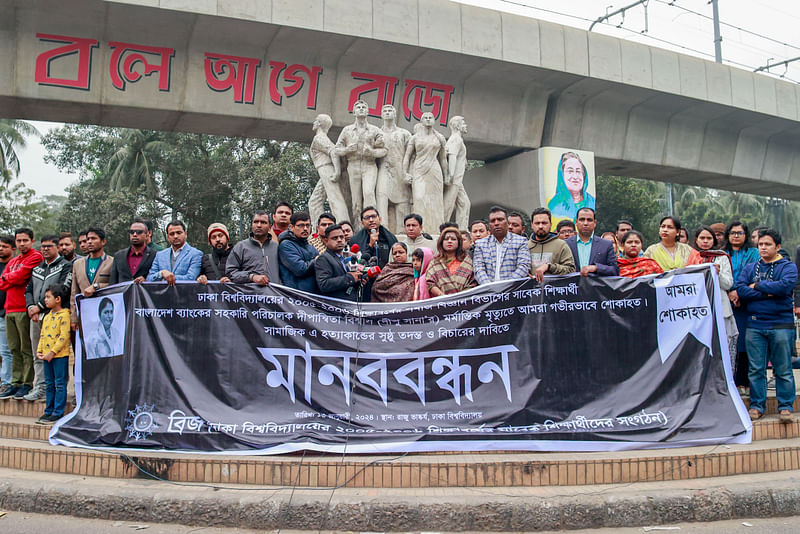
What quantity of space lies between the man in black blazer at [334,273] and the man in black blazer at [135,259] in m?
1.71

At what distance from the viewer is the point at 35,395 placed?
638 cm

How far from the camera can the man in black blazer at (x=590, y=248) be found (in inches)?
236

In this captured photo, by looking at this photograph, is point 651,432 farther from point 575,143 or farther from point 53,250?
point 575,143

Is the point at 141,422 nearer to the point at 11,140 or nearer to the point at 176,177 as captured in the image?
the point at 176,177

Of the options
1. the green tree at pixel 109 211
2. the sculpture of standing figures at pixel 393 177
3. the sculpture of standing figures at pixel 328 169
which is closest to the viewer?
the sculpture of standing figures at pixel 328 169

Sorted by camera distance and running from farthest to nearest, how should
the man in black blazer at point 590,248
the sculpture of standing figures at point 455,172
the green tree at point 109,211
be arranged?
the green tree at point 109,211
the sculpture of standing figures at point 455,172
the man in black blazer at point 590,248

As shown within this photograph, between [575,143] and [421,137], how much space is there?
733 cm

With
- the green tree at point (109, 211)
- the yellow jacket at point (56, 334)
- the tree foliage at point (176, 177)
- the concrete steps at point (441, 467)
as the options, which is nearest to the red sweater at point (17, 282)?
the yellow jacket at point (56, 334)

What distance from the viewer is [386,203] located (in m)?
11.5

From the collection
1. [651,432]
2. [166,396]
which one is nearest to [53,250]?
[166,396]

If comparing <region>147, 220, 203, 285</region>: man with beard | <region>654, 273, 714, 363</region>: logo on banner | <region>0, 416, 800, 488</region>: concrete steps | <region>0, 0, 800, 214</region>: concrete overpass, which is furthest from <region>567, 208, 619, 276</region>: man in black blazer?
<region>0, 0, 800, 214</region>: concrete overpass

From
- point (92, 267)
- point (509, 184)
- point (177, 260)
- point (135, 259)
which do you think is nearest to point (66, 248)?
point (92, 267)

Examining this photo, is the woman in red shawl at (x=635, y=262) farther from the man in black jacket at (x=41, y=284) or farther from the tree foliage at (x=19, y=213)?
the tree foliage at (x=19, y=213)

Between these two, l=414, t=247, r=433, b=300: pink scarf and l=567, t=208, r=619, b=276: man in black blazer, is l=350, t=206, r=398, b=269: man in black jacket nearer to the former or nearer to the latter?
l=414, t=247, r=433, b=300: pink scarf
